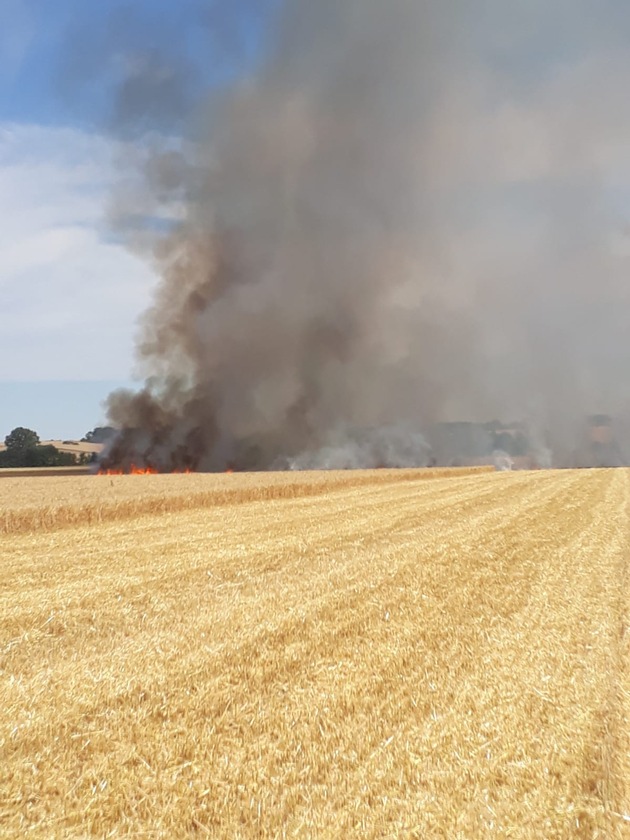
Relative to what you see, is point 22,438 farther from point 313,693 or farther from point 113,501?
point 313,693

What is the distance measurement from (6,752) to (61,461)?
89.3 metres

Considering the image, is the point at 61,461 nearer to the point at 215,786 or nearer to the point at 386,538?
the point at 386,538

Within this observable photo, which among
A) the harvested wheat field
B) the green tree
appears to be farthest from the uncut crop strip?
the green tree

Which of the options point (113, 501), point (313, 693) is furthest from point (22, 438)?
point (313, 693)

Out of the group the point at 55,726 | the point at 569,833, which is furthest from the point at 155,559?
the point at 569,833

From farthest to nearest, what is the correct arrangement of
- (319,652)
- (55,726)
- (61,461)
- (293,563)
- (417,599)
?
1. (61,461)
2. (293,563)
3. (417,599)
4. (319,652)
5. (55,726)

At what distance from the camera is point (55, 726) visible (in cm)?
512

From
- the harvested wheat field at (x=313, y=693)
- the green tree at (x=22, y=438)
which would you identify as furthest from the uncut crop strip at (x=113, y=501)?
the green tree at (x=22, y=438)

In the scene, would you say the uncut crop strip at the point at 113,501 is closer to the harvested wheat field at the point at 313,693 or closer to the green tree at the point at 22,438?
the harvested wheat field at the point at 313,693

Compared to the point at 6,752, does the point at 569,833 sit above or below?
below

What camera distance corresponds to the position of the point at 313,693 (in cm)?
579

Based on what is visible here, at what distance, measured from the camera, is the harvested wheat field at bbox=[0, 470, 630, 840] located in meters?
4.11

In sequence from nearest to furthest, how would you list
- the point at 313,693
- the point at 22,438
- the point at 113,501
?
the point at 313,693
the point at 113,501
the point at 22,438

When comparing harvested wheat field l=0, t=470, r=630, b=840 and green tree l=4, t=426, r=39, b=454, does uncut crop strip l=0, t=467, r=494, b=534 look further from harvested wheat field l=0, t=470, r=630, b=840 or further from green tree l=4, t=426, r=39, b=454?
green tree l=4, t=426, r=39, b=454
